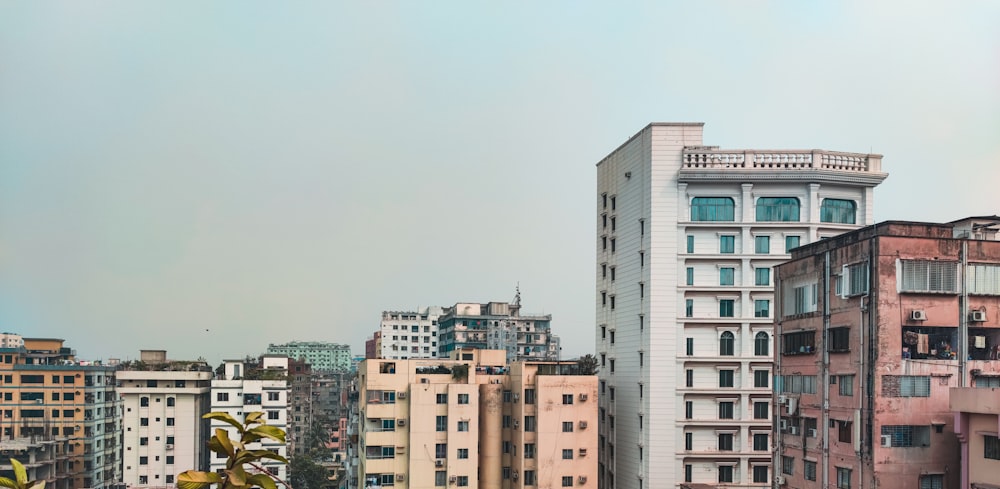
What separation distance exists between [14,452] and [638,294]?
111 feet

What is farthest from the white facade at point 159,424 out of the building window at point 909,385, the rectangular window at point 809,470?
the building window at point 909,385

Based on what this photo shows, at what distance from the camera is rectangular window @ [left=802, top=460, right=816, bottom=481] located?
65.7 feet

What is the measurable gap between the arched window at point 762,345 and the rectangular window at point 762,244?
11.0 feet

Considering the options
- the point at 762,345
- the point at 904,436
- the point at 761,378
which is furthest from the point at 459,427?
the point at 904,436

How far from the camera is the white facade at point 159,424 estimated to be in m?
47.6

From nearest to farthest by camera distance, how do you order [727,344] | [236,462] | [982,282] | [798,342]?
[236,462] < [982,282] < [798,342] < [727,344]

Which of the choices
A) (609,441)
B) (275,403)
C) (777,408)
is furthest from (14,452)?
(777,408)

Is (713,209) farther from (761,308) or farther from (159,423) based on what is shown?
(159,423)

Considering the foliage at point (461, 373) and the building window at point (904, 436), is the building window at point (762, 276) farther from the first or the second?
the building window at point (904, 436)

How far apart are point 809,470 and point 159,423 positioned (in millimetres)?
41708

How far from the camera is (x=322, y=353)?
145 meters

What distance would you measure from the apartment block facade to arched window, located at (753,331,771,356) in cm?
1198

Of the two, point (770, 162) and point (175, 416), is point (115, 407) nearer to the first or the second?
point (175, 416)

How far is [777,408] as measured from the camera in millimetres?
22000
